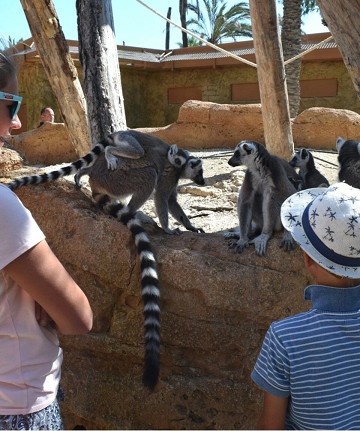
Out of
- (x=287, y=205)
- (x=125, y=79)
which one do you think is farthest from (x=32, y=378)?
(x=125, y=79)

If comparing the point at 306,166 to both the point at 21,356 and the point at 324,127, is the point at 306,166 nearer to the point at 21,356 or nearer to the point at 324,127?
the point at 21,356

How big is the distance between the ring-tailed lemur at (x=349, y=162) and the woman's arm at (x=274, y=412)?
3242 mm

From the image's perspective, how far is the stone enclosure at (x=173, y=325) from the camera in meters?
3.16

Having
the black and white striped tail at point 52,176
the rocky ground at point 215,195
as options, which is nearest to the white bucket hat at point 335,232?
the black and white striped tail at point 52,176

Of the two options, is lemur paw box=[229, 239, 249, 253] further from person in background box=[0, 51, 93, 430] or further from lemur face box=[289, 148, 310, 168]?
person in background box=[0, 51, 93, 430]

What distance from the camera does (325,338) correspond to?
155cm

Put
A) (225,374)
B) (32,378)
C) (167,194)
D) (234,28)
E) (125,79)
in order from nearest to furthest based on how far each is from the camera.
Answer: (32,378)
(225,374)
(167,194)
(125,79)
(234,28)

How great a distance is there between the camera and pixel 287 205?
1.78 metres

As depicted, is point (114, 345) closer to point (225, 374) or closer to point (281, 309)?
point (225, 374)

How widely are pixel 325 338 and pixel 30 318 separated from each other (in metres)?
0.83

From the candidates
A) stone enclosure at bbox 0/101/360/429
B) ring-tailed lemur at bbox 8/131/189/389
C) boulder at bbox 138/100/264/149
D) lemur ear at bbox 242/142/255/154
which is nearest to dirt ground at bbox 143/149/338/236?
boulder at bbox 138/100/264/149

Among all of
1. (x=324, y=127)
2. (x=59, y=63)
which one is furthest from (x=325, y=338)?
(x=324, y=127)

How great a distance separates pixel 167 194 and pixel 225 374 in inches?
73.9

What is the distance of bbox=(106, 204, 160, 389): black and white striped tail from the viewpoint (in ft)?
9.31
